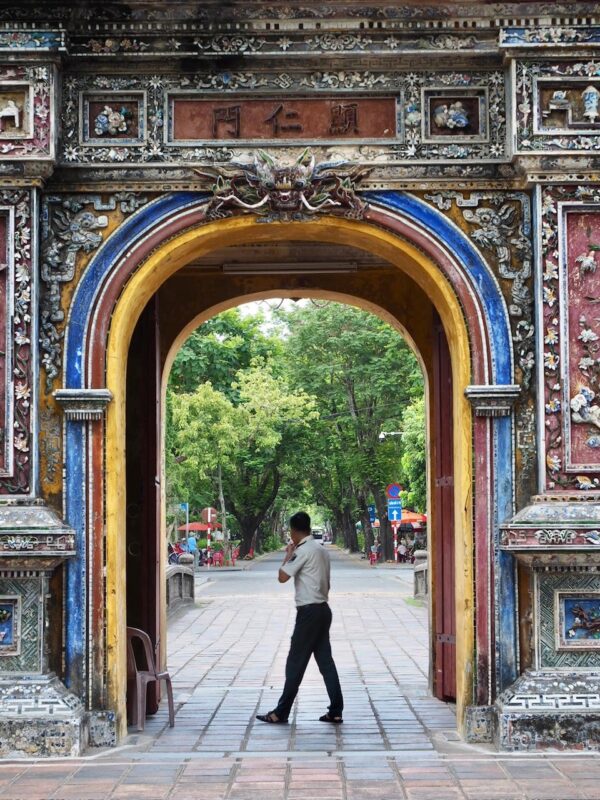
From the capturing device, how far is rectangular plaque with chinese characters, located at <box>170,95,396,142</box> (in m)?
8.39

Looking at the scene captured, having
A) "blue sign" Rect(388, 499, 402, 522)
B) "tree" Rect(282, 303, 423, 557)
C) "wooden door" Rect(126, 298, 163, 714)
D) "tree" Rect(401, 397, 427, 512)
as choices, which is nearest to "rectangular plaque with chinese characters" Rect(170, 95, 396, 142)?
"wooden door" Rect(126, 298, 163, 714)

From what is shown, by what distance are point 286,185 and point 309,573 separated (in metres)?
2.90

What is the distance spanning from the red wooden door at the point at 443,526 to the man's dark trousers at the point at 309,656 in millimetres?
1177

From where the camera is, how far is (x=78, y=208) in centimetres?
830

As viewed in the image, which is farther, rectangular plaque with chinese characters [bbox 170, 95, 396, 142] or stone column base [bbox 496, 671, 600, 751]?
rectangular plaque with chinese characters [bbox 170, 95, 396, 142]

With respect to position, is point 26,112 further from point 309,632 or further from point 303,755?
point 303,755

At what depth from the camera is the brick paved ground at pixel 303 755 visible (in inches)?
264

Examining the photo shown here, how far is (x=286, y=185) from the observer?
8.31 meters

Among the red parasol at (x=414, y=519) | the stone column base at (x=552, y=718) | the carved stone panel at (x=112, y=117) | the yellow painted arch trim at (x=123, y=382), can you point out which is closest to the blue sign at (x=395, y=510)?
the red parasol at (x=414, y=519)

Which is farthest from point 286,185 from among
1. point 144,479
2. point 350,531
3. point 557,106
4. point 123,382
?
point 350,531

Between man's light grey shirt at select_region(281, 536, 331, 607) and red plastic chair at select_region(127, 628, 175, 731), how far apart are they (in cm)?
116

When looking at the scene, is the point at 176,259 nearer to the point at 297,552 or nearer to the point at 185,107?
the point at 185,107

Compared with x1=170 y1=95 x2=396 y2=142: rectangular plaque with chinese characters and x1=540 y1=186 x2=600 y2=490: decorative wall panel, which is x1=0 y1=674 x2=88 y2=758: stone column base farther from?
x1=170 y1=95 x2=396 y2=142: rectangular plaque with chinese characters

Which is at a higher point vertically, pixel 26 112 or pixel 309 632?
pixel 26 112
